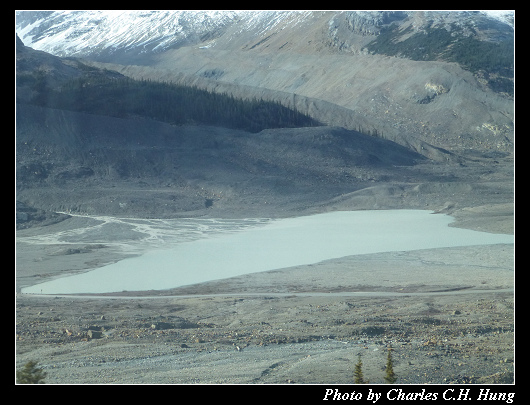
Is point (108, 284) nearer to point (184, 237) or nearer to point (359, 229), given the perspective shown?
point (184, 237)

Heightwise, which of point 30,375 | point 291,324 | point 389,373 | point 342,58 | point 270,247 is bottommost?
point 270,247

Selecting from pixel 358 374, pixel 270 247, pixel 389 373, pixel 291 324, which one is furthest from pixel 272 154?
pixel 389 373

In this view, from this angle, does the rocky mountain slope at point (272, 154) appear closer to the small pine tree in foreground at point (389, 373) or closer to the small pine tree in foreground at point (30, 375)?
the small pine tree in foreground at point (30, 375)

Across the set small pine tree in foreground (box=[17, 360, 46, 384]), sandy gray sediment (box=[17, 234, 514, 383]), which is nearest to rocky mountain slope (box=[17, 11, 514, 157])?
sandy gray sediment (box=[17, 234, 514, 383])

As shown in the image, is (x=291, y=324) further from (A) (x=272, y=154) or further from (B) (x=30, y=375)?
(A) (x=272, y=154)
